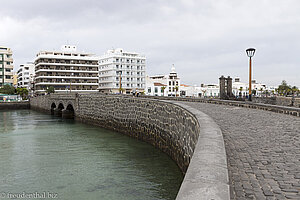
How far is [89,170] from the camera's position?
1262 centimetres

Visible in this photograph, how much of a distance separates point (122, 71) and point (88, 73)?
393 inches

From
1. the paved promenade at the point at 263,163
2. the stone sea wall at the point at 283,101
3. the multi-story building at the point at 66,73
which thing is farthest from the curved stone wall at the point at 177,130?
the multi-story building at the point at 66,73

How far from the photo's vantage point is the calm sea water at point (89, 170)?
32.5 ft

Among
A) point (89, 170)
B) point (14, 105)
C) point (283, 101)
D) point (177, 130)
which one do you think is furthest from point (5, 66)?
point (177, 130)

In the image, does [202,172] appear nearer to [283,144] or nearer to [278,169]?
[278,169]

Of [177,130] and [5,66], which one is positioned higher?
[5,66]

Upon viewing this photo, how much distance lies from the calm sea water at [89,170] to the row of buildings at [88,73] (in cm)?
5386

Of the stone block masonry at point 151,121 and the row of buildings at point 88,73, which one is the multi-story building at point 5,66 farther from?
the stone block masonry at point 151,121

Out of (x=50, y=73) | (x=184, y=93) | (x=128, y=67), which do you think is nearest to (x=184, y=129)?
(x=50, y=73)

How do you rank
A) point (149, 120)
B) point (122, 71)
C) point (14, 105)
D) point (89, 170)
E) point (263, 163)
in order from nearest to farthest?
1. point (263, 163)
2. point (89, 170)
3. point (149, 120)
4. point (14, 105)
5. point (122, 71)

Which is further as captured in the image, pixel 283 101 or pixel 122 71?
pixel 122 71

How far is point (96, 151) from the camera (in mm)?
16938

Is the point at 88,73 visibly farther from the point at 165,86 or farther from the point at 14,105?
the point at 165,86

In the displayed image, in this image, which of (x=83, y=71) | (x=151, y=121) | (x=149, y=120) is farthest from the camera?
(x=83, y=71)
